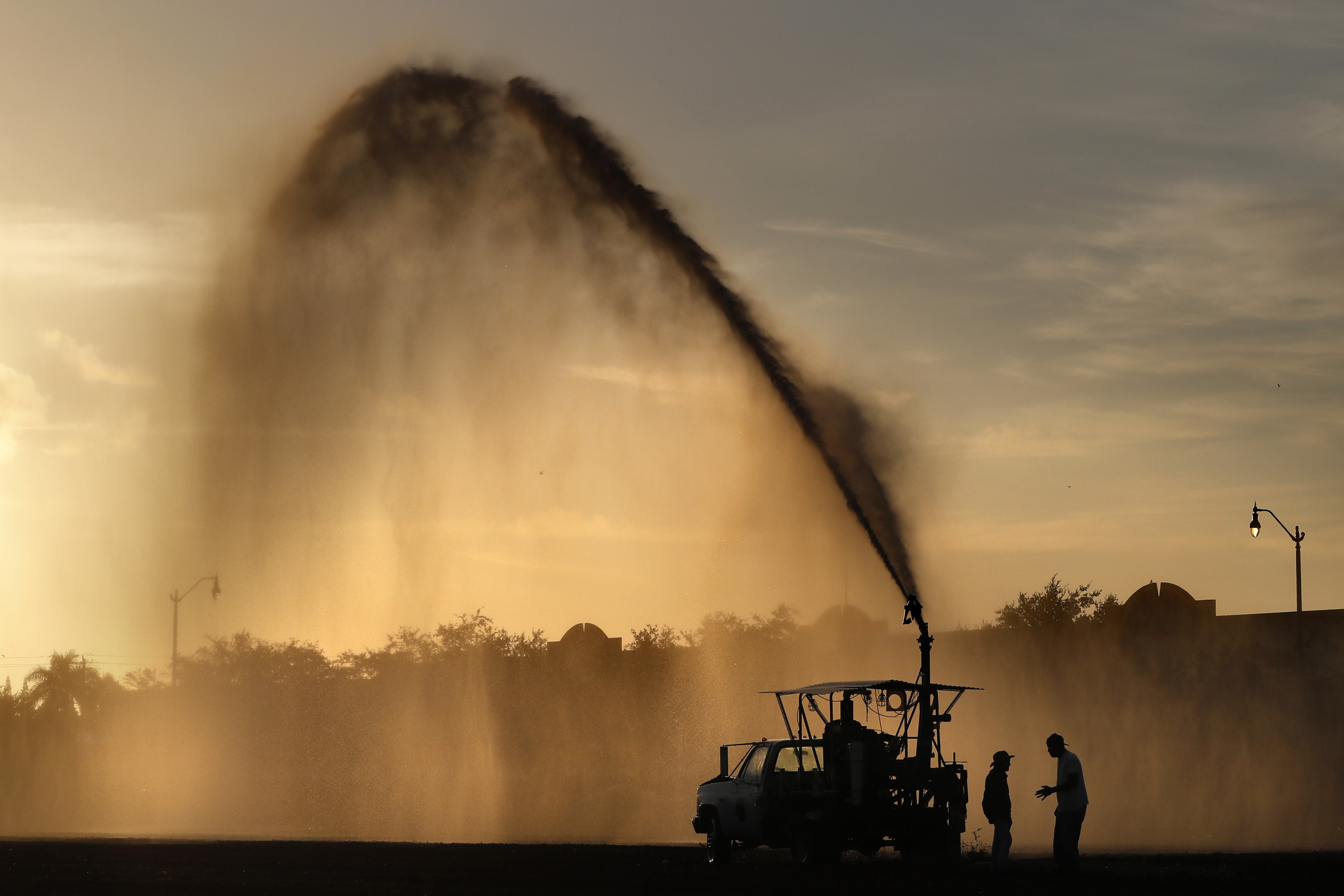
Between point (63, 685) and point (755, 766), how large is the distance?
88990 millimetres

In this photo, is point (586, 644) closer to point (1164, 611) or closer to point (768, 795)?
point (1164, 611)

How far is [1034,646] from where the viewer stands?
57.2 meters

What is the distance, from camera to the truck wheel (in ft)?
87.2

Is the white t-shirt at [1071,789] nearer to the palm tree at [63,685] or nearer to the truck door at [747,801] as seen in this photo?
the truck door at [747,801]

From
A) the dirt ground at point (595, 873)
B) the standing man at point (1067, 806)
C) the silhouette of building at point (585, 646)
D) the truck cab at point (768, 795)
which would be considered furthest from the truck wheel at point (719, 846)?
the silhouette of building at point (585, 646)

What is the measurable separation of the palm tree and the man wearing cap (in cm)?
8607

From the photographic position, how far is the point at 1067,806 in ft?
69.4

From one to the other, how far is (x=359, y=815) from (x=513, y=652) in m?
48.4

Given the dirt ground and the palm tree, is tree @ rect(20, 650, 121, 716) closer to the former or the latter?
the palm tree

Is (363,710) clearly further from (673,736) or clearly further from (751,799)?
(751,799)

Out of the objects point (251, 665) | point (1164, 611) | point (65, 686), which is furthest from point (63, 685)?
point (1164, 611)

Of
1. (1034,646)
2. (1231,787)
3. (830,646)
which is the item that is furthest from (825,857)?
(830,646)

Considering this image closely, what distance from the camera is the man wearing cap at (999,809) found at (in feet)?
71.5

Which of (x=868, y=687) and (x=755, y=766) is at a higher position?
(x=868, y=687)
